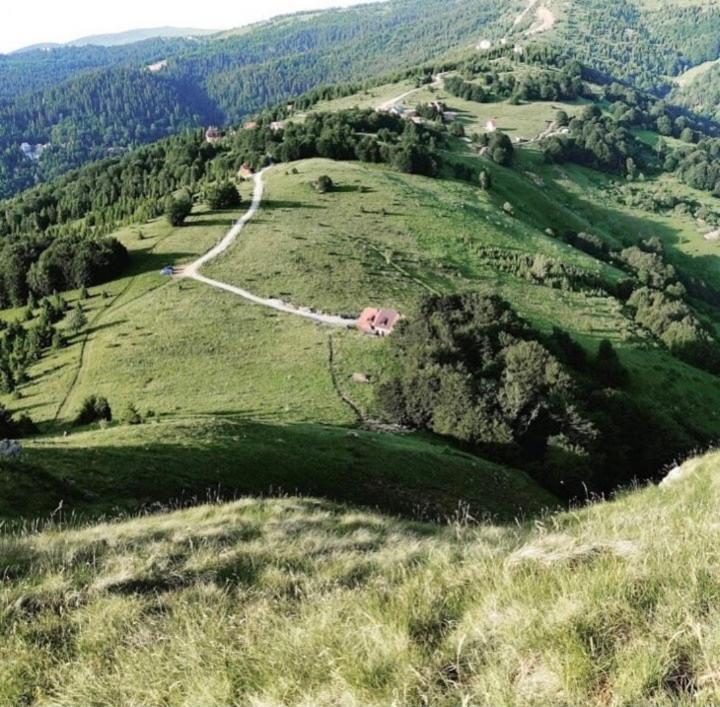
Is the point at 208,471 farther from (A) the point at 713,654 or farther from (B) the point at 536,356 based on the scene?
(B) the point at 536,356

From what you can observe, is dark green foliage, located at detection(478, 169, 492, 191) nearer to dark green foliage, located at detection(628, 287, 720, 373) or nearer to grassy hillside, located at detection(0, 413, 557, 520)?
dark green foliage, located at detection(628, 287, 720, 373)

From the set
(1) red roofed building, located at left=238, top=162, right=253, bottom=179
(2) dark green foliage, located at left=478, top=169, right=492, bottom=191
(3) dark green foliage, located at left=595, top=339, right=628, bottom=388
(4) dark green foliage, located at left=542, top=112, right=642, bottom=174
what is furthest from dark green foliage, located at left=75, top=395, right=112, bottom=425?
(4) dark green foliage, located at left=542, top=112, right=642, bottom=174

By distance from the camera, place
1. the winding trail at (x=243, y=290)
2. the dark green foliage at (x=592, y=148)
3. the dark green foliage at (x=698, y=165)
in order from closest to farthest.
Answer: the winding trail at (x=243, y=290) < the dark green foliage at (x=592, y=148) < the dark green foliage at (x=698, y=165)

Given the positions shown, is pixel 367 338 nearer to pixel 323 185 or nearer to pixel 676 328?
pixel 676 328

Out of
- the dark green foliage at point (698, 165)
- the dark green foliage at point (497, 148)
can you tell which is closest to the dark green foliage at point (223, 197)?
the dark green foliage at point (497, 148)

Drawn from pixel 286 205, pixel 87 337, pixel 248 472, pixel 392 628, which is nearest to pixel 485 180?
pixel 286 205

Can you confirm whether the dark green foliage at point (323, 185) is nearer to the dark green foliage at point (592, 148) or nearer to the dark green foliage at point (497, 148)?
the dark green foliage at point (497, 148)
